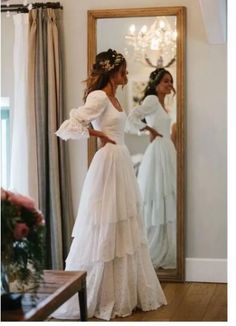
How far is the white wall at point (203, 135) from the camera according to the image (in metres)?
4.59

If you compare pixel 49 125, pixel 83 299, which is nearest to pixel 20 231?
pixel 83 299

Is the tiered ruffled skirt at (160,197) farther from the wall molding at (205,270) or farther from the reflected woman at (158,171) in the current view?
the wall molding at (205,270)

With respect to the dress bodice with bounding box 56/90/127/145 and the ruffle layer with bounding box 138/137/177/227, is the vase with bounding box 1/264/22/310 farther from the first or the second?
the ruffle layer with bounding box 138/137/177/227

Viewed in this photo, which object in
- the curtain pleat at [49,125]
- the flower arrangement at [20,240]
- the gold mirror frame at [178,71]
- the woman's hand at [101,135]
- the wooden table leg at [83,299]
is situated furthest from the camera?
the curtain pleat at [49,125]

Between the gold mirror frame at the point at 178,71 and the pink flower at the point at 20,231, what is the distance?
2.48 metres

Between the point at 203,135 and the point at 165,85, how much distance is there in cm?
49

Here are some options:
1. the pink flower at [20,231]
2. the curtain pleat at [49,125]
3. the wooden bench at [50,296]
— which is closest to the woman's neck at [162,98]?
the curtain pleat at [49,125]

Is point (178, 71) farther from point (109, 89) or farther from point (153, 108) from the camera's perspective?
point (109, 89)

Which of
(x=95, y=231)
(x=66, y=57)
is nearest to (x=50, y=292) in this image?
(x=95, y=231)

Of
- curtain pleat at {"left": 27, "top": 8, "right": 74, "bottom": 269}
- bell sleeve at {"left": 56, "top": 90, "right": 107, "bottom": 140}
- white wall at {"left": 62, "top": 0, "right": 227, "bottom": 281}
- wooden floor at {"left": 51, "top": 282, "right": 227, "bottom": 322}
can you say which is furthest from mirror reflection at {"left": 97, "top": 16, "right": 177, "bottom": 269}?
bell sleeve at {"left": 56, "top": 90, "right": 107, "bottom": 140}

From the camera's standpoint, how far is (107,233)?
12.5 feet

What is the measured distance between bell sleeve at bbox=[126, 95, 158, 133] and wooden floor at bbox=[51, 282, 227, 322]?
1245 mm

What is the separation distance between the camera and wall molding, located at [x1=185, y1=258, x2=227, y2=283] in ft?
15.3

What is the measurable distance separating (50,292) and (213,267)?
235cm
